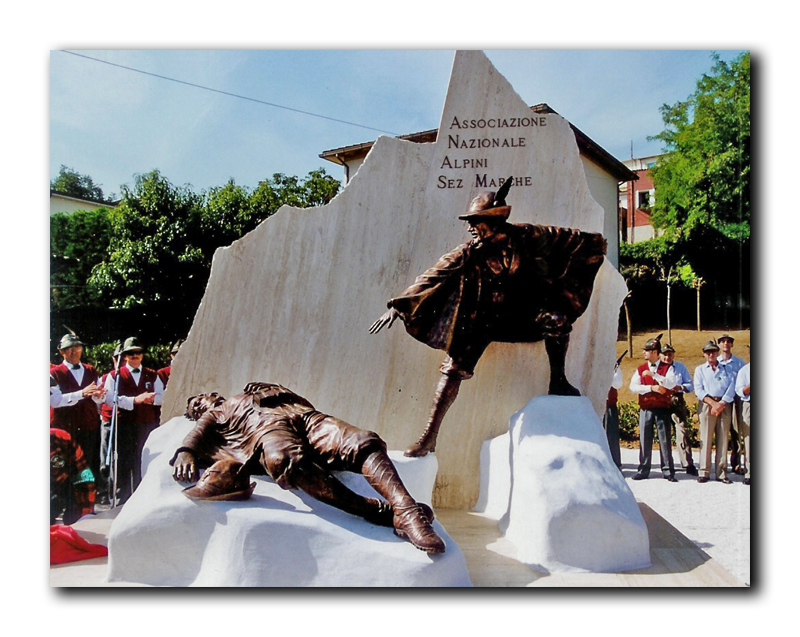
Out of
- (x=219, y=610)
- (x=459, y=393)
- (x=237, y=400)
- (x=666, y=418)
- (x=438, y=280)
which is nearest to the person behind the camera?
(x=219, y=610)

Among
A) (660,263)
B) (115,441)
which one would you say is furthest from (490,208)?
(660,263)

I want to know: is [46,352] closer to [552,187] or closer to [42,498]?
[42,498]

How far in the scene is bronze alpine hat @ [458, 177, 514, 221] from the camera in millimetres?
4508

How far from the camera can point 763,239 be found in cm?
403

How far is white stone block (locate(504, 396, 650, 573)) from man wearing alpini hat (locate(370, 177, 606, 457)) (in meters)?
0.66

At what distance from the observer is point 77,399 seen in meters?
5.26

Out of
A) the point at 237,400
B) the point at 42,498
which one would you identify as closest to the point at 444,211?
the point at 237,400

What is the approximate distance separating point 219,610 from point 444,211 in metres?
3.09

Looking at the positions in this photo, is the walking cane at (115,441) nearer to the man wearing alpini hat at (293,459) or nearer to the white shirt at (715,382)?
the man wearing alpini hat at (293,459)

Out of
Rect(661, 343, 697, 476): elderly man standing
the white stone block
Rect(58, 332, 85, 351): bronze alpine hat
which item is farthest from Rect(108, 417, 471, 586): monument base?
Rect(661, 343, 697, 476): elderly man standing

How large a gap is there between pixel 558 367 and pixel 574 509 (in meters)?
1.14

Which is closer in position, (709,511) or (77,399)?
(77,399)

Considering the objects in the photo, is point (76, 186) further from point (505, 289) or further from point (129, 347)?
point (505, 289)

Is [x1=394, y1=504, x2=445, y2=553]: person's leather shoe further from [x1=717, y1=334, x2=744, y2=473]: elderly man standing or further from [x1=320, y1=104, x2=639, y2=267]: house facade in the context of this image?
[x1=320, y1=104, x2=639, y2=267]: house facade
